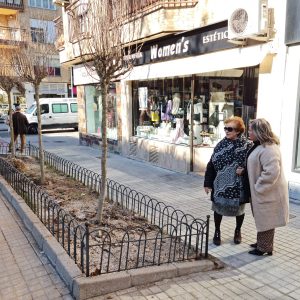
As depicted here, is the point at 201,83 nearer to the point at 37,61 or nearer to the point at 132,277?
the point at 37,61

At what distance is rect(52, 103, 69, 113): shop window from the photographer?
66.8ft

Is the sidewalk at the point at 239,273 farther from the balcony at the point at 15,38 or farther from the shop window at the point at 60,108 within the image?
the shop window at the point at 60,108

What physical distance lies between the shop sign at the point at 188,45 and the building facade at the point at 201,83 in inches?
0.8

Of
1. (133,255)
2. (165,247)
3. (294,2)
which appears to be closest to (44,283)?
(133,255)

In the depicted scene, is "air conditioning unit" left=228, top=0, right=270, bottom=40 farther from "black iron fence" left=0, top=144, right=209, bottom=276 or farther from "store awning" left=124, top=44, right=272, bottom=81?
"black iron fence" left=0, top=144, right=209, bottom=276

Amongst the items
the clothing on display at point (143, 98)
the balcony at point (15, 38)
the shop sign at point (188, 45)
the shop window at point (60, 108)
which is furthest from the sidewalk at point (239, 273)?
the shop window at point (60, 108)

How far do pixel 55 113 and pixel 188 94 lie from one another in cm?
1362

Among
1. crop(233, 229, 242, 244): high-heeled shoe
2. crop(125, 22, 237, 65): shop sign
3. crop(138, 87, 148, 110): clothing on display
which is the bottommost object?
crop(233, 229, 242, 244): high-heeled shoe

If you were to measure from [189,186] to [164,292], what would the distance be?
422cm

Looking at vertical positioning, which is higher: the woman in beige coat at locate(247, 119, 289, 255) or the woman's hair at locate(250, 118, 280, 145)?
the woman's hair at locate(250, 118, 280, 145)

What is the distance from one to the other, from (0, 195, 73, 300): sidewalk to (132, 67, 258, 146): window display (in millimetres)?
5093

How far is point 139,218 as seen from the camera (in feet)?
16.3

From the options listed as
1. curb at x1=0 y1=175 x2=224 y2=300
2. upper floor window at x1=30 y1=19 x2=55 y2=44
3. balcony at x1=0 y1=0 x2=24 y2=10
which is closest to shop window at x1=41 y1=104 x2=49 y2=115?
upper floor window at x1=30 y1=19 x2=55 y2=44

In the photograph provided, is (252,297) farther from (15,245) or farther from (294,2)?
(294,2)
